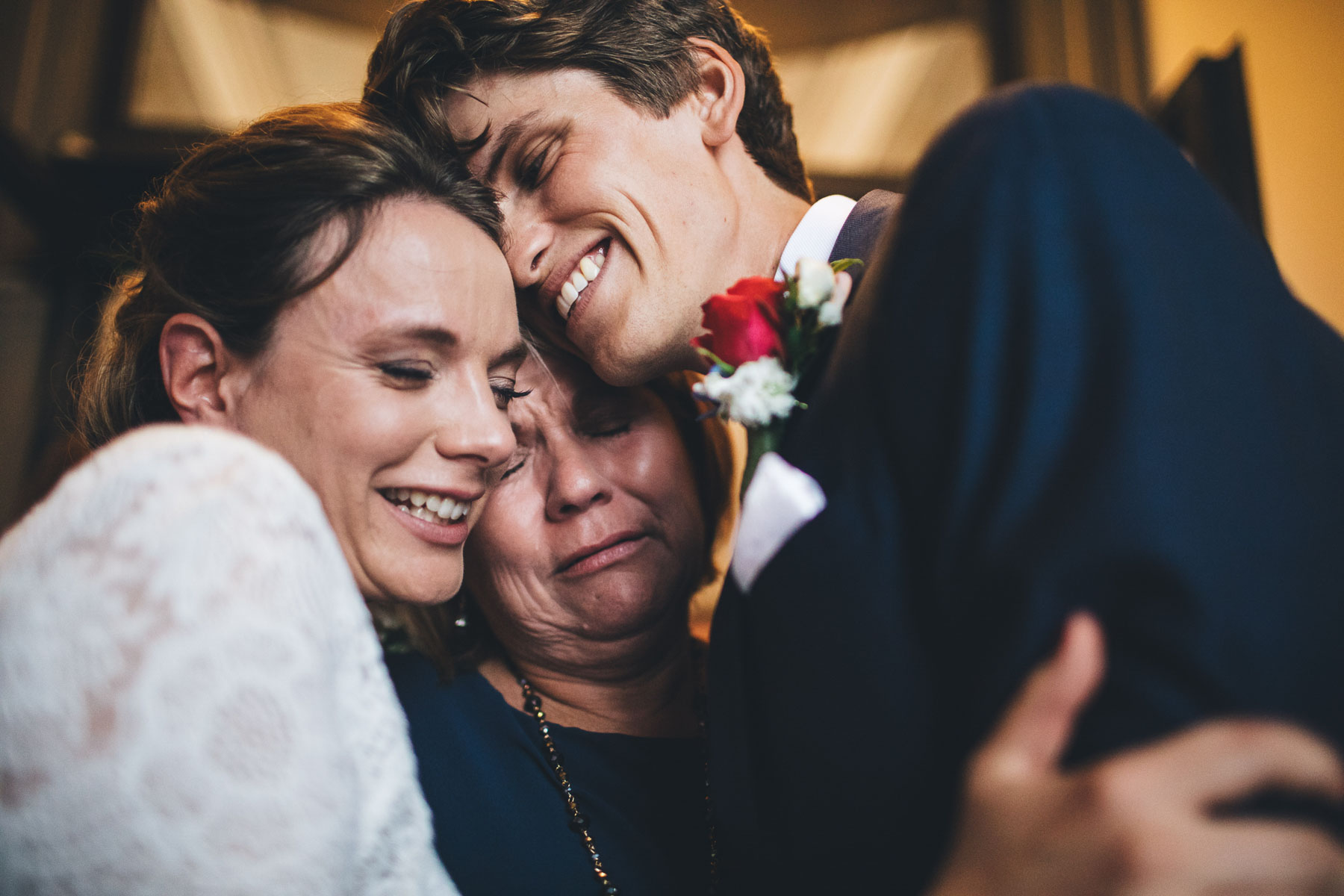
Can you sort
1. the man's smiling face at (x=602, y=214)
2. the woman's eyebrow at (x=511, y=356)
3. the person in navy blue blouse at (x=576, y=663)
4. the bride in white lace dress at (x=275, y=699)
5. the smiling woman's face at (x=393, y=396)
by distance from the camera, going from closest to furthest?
the bride in white lace dress at (x=275, y=699)
the smiling woman's face at (x=393, y=396)
the woman's eyebrow at (x=511, y=356)
the person in navy blue blouse at (x=576, y=663)
the man's smiling face at (x=602, y=214)

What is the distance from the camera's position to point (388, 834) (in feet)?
3.32

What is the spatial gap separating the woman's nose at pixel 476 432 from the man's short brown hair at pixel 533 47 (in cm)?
67

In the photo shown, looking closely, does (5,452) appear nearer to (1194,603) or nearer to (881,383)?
(881,383)

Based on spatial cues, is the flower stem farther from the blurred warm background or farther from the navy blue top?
the blurred warm background

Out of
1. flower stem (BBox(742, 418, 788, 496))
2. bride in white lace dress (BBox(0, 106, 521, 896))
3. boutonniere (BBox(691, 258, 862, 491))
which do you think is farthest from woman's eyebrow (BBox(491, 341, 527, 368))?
flower stem (BBox(742, 418, 788, 496))

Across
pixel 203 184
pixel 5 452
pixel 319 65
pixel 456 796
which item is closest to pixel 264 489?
pixel 203 184

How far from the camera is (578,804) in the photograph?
5.52 ft

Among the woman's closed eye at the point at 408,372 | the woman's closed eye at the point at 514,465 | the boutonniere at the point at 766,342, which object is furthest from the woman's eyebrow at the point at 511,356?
the boutonniere at the point at 766,342

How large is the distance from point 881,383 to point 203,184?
117cm

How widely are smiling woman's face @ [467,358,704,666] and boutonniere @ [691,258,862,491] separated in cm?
53

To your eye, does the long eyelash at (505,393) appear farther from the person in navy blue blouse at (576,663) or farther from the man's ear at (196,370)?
the man's ear at (196,370)

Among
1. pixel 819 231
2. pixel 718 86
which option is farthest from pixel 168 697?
pixel 718 86

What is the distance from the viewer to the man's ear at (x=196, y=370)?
4.37 feet

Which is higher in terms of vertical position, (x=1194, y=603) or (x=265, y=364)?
(x=1194, y=603)
